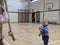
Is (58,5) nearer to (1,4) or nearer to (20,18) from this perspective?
(20,18)

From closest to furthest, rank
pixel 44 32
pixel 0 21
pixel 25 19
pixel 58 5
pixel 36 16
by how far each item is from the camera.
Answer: pixel 0 21 → pixel 44 32 → pixel 58 5 → pixel 36 16 → pixel 25 19

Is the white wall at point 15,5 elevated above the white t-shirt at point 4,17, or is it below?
above

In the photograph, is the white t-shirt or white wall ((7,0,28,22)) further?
white wall ((7,0,28,22))

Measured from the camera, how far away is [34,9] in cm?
2116

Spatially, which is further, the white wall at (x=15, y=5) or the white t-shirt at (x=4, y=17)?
the white wall at (x=15, y=5)

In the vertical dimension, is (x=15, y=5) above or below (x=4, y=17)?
above

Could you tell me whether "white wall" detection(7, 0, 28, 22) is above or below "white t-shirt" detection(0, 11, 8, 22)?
above

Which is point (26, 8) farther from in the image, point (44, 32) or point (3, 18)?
point (3, 18)

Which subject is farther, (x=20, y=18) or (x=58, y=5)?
(x=20, y=18)

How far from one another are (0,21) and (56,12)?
16.8 metres

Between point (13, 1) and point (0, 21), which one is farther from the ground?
point (13, 1)

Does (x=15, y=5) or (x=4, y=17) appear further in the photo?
(x=15, y=5)

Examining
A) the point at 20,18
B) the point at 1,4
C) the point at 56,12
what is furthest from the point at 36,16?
the point at 1,4

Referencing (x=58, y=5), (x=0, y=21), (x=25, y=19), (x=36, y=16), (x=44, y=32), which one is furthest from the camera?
(x=25, y=19)
